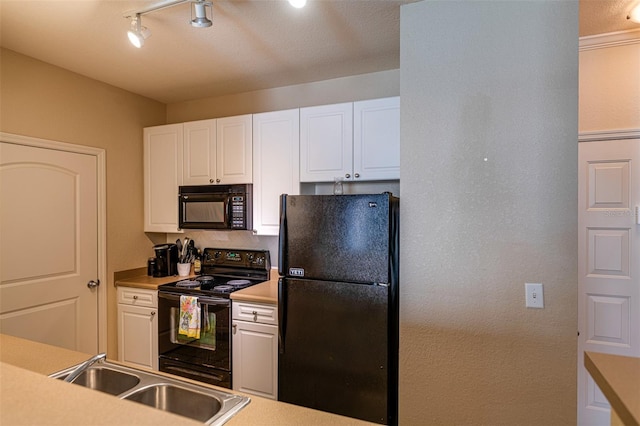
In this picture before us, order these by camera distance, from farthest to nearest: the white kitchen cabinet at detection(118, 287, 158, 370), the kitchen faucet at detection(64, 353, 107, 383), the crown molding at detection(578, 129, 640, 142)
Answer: the white kitchen cabinet at detection(118, 287, 158, 370) < the crown molding at detection(578, 129, 640, 142) < the kitchen faucet at detection(64, 353, 107, 383)

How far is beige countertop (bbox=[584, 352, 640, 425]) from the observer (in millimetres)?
689

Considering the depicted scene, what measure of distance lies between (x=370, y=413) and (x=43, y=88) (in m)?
3.07

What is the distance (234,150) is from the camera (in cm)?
282

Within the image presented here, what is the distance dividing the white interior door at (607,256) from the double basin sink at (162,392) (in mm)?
2359

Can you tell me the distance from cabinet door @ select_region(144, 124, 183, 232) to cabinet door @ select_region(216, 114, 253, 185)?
0.43m

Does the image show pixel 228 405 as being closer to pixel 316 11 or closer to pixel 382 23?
pixel 316 11

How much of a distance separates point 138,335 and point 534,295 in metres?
2.85

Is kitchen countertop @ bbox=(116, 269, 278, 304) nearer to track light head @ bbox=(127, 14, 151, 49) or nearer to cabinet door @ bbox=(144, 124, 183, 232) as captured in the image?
cabinet door @ bbox=(144, 124, 183, 232)

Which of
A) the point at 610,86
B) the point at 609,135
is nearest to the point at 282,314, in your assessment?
the point at 609,135

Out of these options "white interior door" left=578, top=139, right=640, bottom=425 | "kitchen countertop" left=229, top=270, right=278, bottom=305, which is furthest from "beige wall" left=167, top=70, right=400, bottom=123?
"kitchen countertop" left=229, top=270, right=278, bottom=305

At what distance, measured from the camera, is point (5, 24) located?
1933mm

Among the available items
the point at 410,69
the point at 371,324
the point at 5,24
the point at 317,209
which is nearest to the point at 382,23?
the point at 410,69

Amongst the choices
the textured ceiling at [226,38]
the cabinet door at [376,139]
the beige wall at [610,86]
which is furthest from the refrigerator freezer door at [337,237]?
the beige wall at [610,86]

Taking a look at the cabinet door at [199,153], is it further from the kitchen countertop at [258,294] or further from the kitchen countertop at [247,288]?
the kitchen countertop at [258,294]
